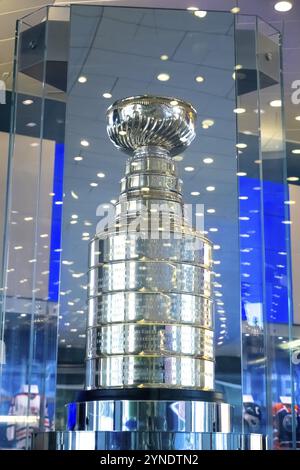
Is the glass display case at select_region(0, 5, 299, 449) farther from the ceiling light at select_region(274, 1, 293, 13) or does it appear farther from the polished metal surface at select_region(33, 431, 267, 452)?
the ceiling light at select_region(274, 1, 293, 13)

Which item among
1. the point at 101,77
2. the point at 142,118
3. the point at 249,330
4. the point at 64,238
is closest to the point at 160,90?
the point at 101,77

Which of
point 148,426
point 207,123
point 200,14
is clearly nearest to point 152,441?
point 148,426

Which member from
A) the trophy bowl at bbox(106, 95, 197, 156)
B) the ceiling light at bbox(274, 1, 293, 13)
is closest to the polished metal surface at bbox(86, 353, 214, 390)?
the trophy bowl at bbox(106, 95, 197, 156)

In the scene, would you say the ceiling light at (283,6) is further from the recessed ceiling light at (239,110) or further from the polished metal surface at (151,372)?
the polished metal surface at (151,372)

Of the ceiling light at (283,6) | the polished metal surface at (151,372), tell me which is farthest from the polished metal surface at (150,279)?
the ceiling light at (283,6)

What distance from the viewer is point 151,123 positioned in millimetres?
1109

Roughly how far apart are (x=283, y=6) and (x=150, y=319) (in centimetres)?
183

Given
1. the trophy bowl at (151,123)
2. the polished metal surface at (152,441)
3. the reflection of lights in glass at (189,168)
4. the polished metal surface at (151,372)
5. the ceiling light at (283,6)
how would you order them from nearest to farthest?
the polished metal surface at (152,441) < the polished metal surface at (151,372) < the trophy bowl at (151,123) < the reflection of lights in glass at (189,168) < the ceiling light at (283,6)

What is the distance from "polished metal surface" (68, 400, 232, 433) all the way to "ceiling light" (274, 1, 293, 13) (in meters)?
1.88

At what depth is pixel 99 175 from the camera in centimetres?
121

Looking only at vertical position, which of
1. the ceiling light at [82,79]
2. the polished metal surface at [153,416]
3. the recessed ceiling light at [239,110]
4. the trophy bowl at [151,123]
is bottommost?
the polished metal surface at [153,416]

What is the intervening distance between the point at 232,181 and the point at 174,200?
0.58 feet

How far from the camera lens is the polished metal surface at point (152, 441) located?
2.88ft

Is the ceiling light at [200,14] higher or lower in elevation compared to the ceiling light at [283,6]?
lower
